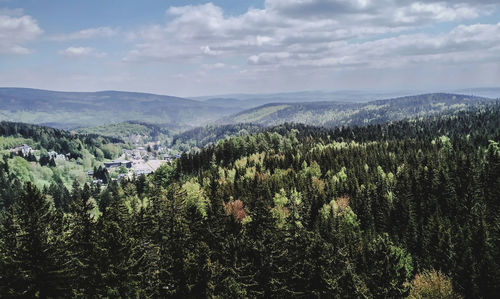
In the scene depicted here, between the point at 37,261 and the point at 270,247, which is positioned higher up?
the point at 37,261

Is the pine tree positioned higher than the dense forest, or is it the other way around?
the pine tree

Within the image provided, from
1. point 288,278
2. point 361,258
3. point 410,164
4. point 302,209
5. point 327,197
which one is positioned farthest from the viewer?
point 410,164

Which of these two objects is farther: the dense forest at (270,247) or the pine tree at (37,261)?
the dense forest at (270,247)

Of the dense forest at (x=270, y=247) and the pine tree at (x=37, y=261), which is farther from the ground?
the pine tree at (x=37, y=261)

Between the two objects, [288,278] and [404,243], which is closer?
[288,278]

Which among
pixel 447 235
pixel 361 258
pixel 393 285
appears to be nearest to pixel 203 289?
pixel 393 285

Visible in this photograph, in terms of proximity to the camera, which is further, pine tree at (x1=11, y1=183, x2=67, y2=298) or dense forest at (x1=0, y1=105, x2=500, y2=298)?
dense forest at (x1=0, y1=105, x2=500, y2=298)

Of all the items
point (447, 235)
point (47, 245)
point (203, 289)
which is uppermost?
point (47, 245)

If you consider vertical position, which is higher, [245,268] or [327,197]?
[245,268]

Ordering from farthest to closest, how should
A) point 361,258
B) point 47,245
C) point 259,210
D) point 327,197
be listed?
point 327,197
point 361,258
point 259,210
point 47,245

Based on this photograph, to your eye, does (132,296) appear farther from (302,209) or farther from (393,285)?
(302,209)

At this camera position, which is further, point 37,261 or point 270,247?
point 270,247
